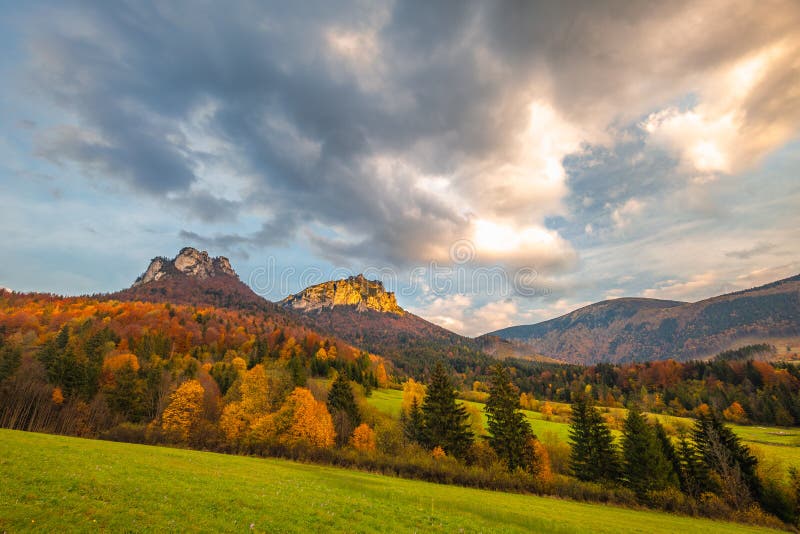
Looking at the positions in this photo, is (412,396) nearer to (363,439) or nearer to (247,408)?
(363,439)

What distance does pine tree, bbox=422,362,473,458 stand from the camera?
53531 mm

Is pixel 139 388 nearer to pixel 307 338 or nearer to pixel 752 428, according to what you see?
pixel 307 338

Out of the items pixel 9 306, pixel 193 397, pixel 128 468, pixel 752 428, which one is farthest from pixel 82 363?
pixel 752 428

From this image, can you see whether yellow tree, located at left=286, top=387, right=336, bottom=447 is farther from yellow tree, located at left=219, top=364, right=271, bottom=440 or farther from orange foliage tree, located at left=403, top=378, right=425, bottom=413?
orange foliage tree, located at left=403, top=378, right=425, bottom=413

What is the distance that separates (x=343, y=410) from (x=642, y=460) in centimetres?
5022

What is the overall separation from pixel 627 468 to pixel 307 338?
122m

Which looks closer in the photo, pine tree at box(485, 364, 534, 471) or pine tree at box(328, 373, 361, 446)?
pine tree at box(485, 364, 534, 471)

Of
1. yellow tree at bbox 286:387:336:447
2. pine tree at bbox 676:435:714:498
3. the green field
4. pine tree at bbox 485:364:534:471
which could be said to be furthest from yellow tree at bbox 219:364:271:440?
pine tree at bbox 676:435:714:498

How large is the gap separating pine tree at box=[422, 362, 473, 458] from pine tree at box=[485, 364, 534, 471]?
450 cm

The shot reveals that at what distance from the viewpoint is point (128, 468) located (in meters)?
21.8

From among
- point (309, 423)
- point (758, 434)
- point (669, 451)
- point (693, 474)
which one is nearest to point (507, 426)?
point (669, 451)

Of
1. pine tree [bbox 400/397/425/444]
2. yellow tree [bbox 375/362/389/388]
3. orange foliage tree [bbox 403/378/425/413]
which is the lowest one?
pine tree [bbox 400/397/425/444]

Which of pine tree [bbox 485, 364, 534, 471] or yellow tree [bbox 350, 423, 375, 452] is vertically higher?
pine tree [bbox 485, 364, 534, 471]

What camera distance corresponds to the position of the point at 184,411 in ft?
202
